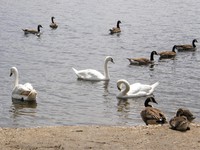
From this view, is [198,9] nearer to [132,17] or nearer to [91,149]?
[132,17]

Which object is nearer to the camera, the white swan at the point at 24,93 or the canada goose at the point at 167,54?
the white swan at the point at 24,93

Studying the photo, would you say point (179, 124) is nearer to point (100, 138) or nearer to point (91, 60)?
point (100, 138)

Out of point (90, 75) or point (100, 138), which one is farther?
point (90, 75)

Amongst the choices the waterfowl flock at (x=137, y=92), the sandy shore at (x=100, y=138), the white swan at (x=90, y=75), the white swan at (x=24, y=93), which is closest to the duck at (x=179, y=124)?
the waterfowl flock at (x=137, y=92)

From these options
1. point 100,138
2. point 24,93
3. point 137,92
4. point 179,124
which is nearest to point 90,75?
point 137,92

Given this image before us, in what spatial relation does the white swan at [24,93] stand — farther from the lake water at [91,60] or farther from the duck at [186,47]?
the duck at [186,47]

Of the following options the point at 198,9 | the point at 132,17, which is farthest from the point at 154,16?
the point at 198,9

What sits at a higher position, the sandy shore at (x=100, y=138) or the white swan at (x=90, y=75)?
the white swan at (x=90, y=75)

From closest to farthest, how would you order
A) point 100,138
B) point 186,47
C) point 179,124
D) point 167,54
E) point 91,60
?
point 100,138
point 179,124
point 91,60
point 167,54
point 186,47

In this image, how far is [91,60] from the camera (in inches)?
932

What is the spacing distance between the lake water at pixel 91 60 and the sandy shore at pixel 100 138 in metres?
3.08

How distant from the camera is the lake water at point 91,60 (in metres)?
15.2

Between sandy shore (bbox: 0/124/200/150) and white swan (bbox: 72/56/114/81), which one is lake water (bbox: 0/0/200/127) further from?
sandy shore (bbox: 0/124/200/150)

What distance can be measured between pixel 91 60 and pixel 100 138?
13.9 metres
